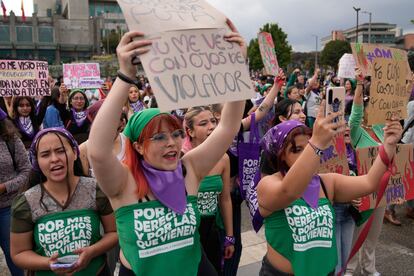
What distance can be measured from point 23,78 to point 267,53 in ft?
12.1

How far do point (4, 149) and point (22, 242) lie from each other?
1.25 metres

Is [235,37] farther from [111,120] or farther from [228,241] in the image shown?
[228,241]

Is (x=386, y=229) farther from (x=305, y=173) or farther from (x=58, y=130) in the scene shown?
(x=58, y=130)

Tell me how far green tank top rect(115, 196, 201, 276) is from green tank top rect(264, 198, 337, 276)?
56 cm

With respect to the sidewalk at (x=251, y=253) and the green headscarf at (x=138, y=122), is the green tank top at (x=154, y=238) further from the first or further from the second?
the sidewalk at (x=251, y=253)

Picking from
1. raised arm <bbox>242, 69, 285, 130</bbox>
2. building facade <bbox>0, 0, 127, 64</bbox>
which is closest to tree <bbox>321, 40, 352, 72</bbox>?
building facade <bbox>0, 0, 127, 64</bbox>

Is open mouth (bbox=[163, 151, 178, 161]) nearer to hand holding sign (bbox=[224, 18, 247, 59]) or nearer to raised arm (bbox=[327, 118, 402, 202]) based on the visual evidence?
hand holding sign (bbox=[224, 18, 247, 59])

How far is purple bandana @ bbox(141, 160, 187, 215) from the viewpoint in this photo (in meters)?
1.99

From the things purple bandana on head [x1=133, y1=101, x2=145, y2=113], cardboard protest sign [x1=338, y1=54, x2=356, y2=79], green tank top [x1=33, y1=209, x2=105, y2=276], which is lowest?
green tank top [x1=33, y1=209, x2=105, y2=276]

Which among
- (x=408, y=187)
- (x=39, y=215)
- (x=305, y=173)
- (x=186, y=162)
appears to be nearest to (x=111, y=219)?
(x=39, y=215)

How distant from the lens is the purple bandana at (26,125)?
18.0 feet

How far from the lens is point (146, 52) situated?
5.34 feet

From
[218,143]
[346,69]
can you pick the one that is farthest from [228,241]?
[346,69]

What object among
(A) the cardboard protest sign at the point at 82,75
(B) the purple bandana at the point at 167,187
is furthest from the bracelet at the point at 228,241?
(A) the cardboard protest sign at the point at 82,75
